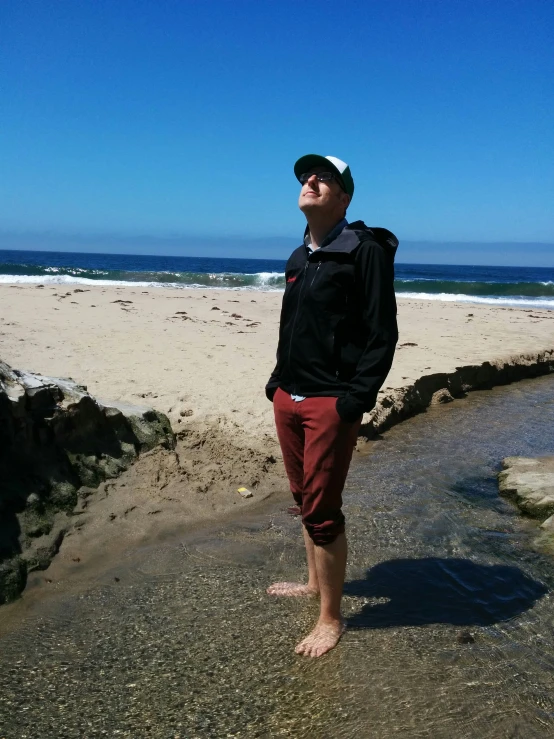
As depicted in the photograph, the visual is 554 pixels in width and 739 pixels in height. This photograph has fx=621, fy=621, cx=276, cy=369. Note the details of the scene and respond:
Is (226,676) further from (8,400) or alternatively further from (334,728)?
(8,400)

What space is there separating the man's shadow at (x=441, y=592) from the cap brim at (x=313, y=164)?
216 centimetres

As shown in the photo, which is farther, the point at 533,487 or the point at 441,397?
the point at 441,397

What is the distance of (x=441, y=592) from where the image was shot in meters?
3.46

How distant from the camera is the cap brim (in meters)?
2.81

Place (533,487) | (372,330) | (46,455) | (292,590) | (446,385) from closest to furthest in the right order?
(372,330)
(292,590)
(46,455)
(533,487)
(446,385)

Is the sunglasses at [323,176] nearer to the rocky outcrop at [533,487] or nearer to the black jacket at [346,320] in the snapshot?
the black jacket at [346,320]

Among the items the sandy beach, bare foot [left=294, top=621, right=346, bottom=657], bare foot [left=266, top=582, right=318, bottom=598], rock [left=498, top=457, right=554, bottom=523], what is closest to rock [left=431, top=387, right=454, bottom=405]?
the sandy beach

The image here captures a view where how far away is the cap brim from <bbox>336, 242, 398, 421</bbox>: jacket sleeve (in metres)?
0.42

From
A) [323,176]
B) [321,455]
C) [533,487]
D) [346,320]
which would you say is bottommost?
[533,487]

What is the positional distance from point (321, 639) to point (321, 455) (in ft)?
2.95

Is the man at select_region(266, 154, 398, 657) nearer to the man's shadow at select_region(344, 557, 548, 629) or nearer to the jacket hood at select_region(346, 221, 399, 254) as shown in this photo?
the jacket hood at select_region(346, 221, 399, 254)

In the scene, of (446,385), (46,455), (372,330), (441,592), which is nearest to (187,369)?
(46,455)

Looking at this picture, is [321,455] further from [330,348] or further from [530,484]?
[530,484]

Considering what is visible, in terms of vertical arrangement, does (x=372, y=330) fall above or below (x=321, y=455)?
above
